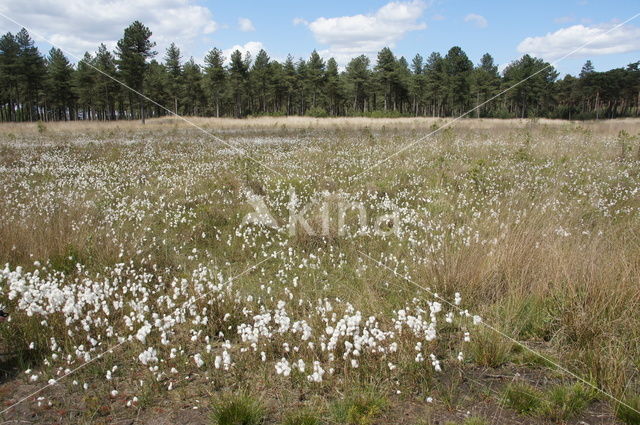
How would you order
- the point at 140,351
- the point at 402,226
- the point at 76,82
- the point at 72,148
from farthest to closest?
the point at 76,82 < the point at 72,148 < the point at 402,226 < the point at 140,351

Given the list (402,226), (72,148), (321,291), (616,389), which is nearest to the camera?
(616,389)

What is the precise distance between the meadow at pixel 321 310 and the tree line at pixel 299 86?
54.1 meters

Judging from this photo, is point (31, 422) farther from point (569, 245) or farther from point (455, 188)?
point (455, 188)

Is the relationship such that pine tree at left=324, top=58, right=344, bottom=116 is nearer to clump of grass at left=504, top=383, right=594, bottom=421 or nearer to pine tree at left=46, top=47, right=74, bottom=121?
pine tree at left=46, top=47, right=74, bottom=121

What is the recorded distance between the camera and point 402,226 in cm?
754

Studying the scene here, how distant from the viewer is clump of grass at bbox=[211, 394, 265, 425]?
10.2 feet

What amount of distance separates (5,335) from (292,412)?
11.0ft

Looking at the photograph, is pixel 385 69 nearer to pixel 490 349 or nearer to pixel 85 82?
pixel 85 82

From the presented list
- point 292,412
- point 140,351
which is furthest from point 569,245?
point 140,351

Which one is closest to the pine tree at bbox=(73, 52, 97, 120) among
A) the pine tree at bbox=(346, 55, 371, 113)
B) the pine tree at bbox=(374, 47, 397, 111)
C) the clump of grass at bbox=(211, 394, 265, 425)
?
the pine tree at bbox=(346, 55, 371, 113)

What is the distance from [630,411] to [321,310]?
9.15 ft

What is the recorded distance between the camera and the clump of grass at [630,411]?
295 cm

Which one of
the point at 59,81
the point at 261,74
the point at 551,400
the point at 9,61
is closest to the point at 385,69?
the point at 261,74

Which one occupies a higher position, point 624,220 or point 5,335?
point 624,220
